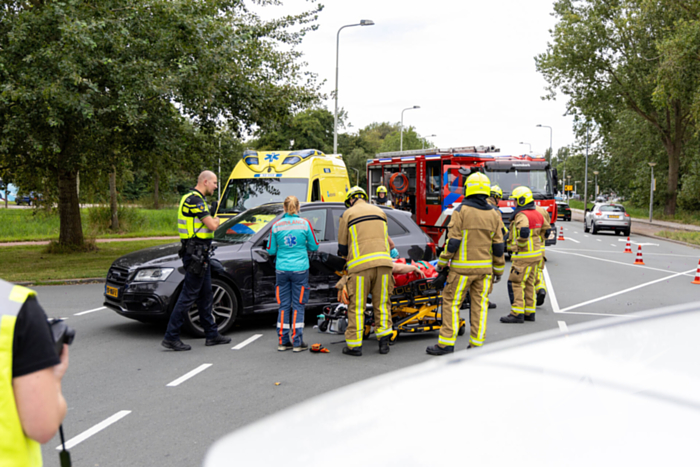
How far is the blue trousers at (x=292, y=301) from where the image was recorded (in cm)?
659

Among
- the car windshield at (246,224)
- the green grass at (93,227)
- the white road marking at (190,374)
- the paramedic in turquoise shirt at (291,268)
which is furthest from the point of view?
the green grass at (93,227)

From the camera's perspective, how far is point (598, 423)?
4.67 ft

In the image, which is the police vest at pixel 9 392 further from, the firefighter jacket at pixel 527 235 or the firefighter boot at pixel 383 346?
the firefighter jacket at pixel 527 235

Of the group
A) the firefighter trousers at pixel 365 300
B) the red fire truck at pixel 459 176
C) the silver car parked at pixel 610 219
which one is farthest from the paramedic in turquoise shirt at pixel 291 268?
the silver car parked at pixel 610 219

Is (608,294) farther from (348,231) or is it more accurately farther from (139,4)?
(139,4)

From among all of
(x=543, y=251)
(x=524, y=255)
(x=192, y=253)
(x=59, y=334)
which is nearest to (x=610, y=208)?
(x=543, y=251)

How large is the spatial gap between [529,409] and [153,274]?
624cm

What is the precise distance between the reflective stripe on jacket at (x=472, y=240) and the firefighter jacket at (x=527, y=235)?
225 cm

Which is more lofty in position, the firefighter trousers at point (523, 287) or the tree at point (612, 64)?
the tree at point (612, 64)

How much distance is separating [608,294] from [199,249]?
7.61m

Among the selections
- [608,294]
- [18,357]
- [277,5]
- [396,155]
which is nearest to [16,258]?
[277,5]

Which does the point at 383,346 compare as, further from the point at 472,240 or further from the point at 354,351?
the point at 472,240

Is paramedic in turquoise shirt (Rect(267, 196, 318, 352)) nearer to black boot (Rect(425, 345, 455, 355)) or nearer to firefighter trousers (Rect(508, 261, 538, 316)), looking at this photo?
black boot (Rect(425, 345, 455, 355))

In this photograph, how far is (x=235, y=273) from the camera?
732 cm
